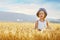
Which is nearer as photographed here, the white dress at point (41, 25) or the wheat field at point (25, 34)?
the wheat field at point (25, 34)

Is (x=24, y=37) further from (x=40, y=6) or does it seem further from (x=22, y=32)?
(x=40, y=6)

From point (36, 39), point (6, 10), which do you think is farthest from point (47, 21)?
point (6, 10)

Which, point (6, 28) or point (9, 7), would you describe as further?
point (9, 7)

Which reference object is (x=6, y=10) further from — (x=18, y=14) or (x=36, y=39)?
(x=36, y=39)

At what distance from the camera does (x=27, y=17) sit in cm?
129

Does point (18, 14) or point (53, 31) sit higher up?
point (18, 14)

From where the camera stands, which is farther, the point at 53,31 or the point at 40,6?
the point at 40,6

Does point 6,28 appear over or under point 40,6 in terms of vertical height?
under

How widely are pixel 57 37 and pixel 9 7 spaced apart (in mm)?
491

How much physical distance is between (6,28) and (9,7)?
0.26 m

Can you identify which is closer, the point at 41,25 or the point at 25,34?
the point at 25,34

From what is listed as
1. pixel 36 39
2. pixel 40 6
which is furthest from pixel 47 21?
pixel 36 39

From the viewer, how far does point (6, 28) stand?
1112mm

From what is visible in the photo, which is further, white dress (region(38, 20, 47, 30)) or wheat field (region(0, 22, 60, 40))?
white dress (region(38, 20, 47, 30))
